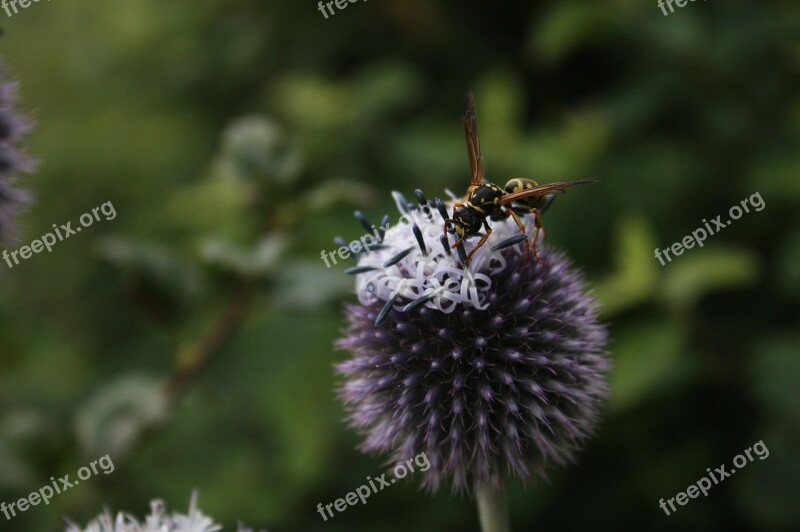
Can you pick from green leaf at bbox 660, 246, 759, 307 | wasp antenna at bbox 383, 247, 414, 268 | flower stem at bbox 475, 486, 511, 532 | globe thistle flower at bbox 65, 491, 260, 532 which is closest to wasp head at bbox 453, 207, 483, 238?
wasp antenna at bbox 383, 247, 414, 268

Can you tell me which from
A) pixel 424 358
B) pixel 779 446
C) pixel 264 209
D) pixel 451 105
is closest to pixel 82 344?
pixel 264 209

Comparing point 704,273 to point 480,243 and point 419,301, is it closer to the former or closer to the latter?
point 480,243

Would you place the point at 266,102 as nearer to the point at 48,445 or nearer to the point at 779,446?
the point at 48,445

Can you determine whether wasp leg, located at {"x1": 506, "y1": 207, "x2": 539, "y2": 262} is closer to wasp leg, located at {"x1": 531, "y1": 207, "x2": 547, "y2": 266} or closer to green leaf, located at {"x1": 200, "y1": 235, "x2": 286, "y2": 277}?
wasp leg, located at {"x1": 531, "y1": 207, "x2": 547, "y2": 266}

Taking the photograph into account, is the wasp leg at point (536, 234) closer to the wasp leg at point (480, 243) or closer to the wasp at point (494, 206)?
the wasp at point (494, 206)

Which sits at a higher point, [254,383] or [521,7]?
[521,7]

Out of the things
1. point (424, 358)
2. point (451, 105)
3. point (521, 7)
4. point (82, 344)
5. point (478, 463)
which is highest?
point (521, 7)

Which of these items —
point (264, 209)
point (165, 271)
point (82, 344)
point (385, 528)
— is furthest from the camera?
point (82, 344)
